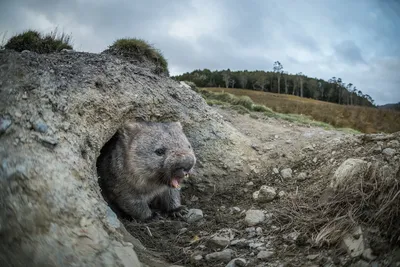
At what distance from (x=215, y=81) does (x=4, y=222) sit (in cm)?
3465

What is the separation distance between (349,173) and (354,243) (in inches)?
40.9

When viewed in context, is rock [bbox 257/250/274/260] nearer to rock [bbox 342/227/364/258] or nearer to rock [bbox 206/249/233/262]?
rock [bbox 206/249/233/262]

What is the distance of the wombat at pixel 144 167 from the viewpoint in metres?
4.67

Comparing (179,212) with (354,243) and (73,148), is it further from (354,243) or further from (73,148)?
(354,243)

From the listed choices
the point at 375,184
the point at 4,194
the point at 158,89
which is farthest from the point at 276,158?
the point at 4,194

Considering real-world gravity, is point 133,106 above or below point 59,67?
below

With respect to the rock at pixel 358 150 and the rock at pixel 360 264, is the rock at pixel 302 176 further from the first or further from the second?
the rock at pixel 360 264

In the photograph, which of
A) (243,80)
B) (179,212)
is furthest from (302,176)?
(243,80)

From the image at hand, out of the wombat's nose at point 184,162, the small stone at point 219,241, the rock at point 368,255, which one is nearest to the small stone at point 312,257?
the rock at point 368,255

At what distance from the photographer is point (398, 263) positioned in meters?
2.37

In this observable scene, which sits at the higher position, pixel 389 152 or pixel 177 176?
pixel 389 152

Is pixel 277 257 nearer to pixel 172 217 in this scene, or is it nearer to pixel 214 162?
pixel 172 217

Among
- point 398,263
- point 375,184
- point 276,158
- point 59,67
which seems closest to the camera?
point 398,263

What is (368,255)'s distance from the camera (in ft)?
8.60
